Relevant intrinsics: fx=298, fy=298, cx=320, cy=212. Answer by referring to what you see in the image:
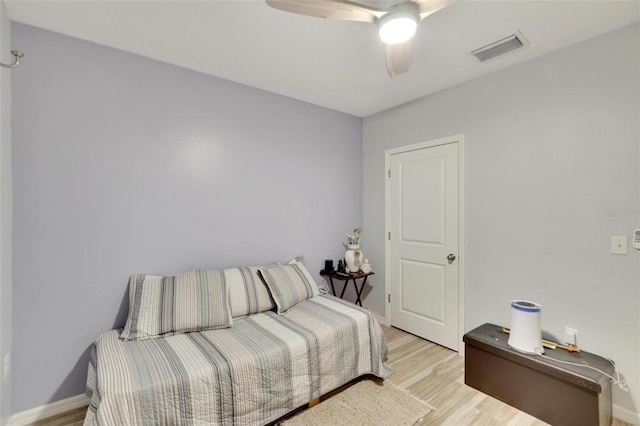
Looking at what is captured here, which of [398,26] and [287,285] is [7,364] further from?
[398,26]

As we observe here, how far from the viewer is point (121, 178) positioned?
2.19m

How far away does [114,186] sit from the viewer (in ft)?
7.11

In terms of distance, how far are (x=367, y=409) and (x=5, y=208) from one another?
2.54 meters

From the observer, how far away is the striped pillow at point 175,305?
200 cm

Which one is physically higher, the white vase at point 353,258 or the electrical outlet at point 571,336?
the white vase at point 353,258

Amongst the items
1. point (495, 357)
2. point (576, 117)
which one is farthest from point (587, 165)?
point (495, 357)

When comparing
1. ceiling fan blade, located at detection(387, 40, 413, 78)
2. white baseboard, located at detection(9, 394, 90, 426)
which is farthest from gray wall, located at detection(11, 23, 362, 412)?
ceiling fan blade, located at detection(387, 40, 413, 78)

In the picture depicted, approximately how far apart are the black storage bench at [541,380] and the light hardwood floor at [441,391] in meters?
0.09

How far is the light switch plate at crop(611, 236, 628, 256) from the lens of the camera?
1915mm

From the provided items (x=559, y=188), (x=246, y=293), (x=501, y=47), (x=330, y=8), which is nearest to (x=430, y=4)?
(x=330, y=8)

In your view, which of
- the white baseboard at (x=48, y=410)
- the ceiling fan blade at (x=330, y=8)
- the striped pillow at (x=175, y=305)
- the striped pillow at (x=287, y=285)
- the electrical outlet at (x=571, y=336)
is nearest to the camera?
the ceiling fan blade at (x=330, y=8)

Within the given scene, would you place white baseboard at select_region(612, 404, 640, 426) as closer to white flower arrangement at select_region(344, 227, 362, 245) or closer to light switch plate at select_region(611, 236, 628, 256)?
light switch plate at select_region(611, 236, 628, 256)

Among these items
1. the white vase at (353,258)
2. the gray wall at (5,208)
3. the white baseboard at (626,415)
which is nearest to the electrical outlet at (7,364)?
the gray wall at (5,208)

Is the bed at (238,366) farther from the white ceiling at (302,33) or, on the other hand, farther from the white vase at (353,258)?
the white ceiling at (302,33)
